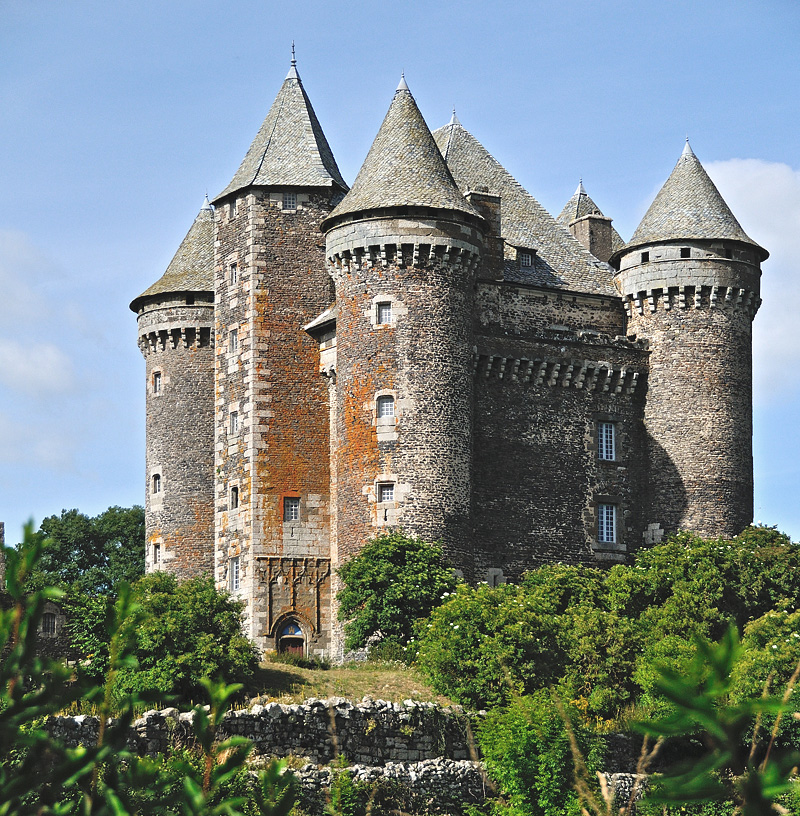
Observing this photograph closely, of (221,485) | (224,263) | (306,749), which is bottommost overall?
(306,749)

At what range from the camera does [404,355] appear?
4922cm

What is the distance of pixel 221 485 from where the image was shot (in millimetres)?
53500

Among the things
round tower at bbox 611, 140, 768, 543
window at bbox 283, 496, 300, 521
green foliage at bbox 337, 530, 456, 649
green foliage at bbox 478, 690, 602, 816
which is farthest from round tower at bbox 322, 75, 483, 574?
green foliage at bbox 478, 690, 602, 816

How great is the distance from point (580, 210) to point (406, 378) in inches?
678

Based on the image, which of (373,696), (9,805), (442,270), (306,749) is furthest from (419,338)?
(9,805)

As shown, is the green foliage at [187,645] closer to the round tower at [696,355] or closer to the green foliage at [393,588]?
the green foliage at [393,588]

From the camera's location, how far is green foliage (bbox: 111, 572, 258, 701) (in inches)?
1403

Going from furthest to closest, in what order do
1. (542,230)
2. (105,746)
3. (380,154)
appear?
(542,230) < (380,154) < (105,746)

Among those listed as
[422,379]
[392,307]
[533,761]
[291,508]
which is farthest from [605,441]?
[533,761]

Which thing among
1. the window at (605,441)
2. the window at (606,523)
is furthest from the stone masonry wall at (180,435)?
the window at (605,441)

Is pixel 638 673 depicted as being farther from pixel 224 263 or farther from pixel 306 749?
pixel 224 263

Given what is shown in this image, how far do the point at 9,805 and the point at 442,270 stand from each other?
42311 mm

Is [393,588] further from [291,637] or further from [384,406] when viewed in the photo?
[291,637]

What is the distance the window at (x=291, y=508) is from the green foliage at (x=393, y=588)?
518 centimetres
